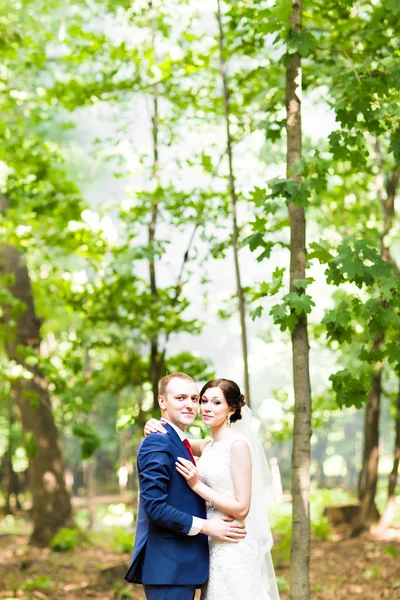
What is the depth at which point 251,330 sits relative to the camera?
3866 centimetres

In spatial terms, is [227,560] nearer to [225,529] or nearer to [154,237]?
[225,529]

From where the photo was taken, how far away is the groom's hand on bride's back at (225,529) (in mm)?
3230

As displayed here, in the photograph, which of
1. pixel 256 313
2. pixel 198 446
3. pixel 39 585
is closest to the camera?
pixel 198 446

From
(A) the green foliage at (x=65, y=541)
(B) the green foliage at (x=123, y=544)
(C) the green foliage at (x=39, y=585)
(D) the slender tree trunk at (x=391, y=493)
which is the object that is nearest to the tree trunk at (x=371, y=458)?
(D) the slender tree trunk at (x=391, y=493)

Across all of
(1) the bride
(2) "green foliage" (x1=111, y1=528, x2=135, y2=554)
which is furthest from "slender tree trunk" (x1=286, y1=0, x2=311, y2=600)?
(2) "green foliage" (x1=111, y1=528, x2=135, y2=554)

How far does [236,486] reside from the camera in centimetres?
331

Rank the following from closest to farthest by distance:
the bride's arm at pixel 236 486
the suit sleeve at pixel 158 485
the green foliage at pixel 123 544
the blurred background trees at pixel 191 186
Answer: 1. the suit sleeve at pixel 158 485
2. the bride's arm at pixel 236 486
3. the blurred background trees at pixel 191 186
4. the green foliage at pixel 123 544

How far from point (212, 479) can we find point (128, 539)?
26.3ft

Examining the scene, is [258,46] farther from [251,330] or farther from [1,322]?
[251,330]

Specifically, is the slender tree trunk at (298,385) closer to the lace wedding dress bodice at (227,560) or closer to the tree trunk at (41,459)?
the lace wedding dress bodice at (227,560)

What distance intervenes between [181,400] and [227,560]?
0.81 m

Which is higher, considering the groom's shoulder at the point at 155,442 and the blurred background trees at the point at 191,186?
the blurred background trees at the point at 191,186

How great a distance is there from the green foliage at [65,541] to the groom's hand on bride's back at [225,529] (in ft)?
26.6

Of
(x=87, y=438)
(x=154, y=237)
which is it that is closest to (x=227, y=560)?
(x=87, y=438)
